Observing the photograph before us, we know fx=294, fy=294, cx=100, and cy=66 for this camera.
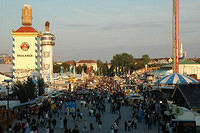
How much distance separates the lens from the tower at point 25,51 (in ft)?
150

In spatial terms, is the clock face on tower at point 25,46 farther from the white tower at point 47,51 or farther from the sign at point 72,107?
the sign at point 72,107

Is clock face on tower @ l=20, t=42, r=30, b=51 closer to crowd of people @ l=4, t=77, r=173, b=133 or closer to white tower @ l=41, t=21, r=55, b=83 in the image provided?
crowd of people @ l=4, t=77, r=173, b=133

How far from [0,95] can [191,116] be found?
23161 millimetres

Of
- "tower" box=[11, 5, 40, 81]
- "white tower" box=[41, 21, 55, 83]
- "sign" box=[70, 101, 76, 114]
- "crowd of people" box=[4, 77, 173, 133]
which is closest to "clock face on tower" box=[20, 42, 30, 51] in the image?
"tower" box=[11, 5, 40, 81]

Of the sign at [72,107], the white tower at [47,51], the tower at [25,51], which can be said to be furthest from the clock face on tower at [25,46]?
the sign at [72,107]

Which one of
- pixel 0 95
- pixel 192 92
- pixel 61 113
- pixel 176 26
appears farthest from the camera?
pixel 176 26

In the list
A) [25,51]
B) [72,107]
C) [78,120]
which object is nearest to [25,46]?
[25,51]

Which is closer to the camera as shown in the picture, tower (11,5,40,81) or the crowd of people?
the crowd of people

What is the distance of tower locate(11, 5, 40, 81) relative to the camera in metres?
45.8

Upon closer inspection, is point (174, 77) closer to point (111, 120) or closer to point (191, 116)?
point (111, 120)

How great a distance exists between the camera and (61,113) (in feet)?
96.6

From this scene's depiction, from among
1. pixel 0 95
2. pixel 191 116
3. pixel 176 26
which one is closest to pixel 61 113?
pixel 0 95

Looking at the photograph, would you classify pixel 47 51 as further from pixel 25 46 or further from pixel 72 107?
pixel 72 107

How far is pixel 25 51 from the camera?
151 ft
